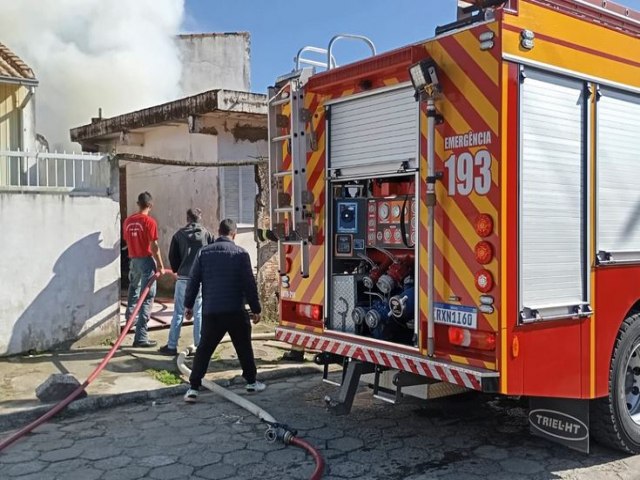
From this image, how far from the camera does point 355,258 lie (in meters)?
5.85

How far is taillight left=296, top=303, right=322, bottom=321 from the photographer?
5969 millimetres

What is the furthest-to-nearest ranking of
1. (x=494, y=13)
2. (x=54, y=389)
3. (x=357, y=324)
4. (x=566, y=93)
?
(x=54, y=389) → (x=357, y=324) → (x=566, y=93) → (x=494, y=13)

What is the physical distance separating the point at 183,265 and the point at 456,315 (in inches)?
186

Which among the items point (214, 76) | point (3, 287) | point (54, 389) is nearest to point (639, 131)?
point (54, 389)

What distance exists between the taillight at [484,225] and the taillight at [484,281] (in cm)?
24

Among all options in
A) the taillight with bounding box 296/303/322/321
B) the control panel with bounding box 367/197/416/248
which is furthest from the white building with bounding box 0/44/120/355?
the control panel with bounding box 367/197/416/248

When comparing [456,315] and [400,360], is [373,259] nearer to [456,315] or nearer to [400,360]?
[400,360]

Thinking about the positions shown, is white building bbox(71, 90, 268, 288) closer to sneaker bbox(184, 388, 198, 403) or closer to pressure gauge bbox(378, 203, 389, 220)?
sneaker bbox(184, 388, 198, 403)

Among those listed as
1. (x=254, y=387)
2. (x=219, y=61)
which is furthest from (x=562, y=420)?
(x=219, y=61)

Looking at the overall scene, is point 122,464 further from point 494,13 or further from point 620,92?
point 620,92

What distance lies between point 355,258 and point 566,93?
2097mm

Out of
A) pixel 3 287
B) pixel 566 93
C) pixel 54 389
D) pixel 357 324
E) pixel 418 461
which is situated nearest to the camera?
pixel 566 93

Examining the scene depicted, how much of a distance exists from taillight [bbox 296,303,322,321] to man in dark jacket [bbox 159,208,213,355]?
2587 mm

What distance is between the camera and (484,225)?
14.7 feet
